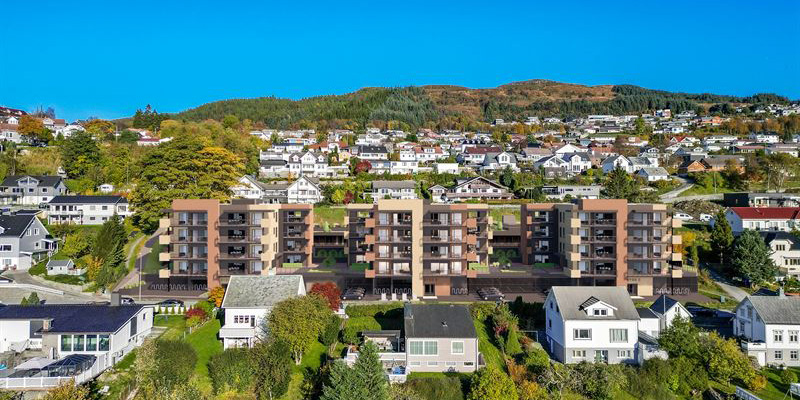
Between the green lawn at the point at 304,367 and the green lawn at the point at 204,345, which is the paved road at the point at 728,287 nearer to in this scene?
the green lawn at the point at 304,367

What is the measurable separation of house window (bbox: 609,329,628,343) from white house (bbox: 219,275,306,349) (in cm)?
1993

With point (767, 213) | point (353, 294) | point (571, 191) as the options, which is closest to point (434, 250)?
point (353, 294)

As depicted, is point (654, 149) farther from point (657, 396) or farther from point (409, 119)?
point (657, 396)

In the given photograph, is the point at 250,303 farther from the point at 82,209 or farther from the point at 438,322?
the point at 82,209

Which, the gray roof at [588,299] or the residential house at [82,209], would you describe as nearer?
the gray roof at [588,299]

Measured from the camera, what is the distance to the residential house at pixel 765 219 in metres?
65.5

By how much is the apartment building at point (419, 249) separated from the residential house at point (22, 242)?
32.5 m

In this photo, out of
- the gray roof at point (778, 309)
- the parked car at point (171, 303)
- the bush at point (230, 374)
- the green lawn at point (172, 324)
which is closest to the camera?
the bush at point (230, 374)

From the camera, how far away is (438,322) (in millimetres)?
36500

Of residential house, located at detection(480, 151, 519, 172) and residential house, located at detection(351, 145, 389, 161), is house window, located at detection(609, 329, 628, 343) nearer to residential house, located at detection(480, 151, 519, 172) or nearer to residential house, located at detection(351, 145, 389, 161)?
residential house, located at detection(480, 151, 519, 172)

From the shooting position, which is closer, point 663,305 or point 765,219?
point 663,305

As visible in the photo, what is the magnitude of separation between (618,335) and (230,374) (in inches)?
908

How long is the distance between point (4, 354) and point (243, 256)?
19.1m

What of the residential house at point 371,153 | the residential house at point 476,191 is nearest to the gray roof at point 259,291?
the residential house at point 476,191
